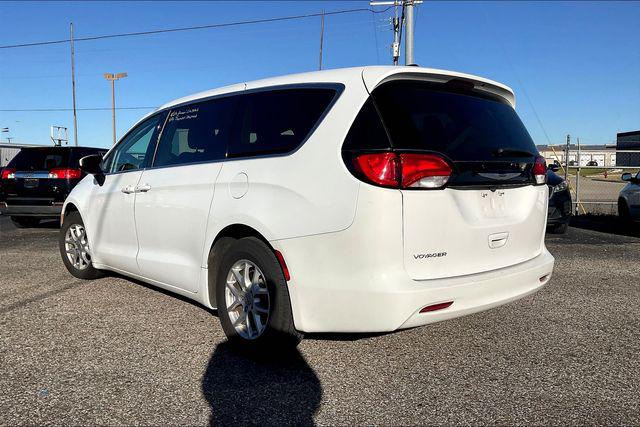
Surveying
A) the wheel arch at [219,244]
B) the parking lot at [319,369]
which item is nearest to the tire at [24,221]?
the parking lot at [319,369]

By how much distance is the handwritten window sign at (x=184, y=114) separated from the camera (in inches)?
172

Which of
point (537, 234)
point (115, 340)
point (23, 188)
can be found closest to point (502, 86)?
point (537, 234)

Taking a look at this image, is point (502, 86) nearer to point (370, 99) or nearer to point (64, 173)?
point (370, 99)

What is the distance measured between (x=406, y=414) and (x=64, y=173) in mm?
9262

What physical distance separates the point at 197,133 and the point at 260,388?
6.91ft

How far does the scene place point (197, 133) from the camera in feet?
14.0

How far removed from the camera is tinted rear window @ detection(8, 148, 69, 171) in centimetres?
1033

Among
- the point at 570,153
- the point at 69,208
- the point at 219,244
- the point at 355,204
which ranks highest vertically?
the point at 570,153

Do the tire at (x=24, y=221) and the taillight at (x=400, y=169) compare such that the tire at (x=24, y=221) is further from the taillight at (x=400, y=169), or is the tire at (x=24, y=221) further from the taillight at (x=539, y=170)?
the taillight at (x=539, y=170)

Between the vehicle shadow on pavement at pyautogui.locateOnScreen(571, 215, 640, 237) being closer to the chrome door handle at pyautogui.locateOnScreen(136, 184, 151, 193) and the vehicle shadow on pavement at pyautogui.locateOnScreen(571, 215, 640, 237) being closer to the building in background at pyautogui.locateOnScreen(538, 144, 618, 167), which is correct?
Result: the building in background at pyautogui.locateOnScreen(538, 144, 618, 167)

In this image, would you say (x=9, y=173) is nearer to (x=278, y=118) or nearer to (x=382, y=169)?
(x=278, y=118)

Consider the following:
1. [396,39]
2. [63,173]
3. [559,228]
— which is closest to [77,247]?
[63,173]

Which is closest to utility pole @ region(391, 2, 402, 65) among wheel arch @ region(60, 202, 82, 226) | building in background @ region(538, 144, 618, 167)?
building in background @ region(538, 144, 618, 167)

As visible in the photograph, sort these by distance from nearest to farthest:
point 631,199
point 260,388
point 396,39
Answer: point 260,388
point 631,199
point 396,39
